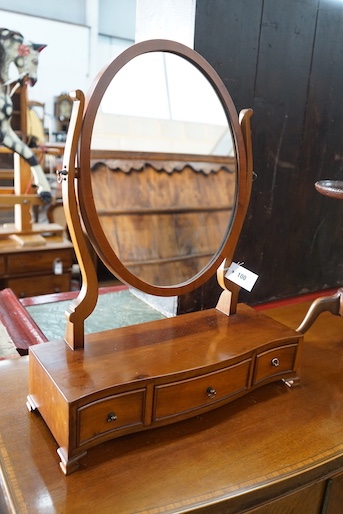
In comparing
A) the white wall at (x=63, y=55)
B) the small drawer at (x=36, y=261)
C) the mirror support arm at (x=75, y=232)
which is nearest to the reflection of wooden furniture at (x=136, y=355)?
the mirror support arm at (x=75, y=232)

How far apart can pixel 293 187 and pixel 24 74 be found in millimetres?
1777

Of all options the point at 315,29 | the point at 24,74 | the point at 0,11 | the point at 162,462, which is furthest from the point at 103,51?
the point at 162,462

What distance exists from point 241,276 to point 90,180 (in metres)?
0.40

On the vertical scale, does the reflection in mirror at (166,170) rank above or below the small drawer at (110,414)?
above

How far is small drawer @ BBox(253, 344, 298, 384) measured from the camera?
0.94 meters

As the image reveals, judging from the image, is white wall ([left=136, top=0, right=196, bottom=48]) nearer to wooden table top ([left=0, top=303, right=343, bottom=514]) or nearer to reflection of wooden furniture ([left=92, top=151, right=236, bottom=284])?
reflection of wooden furniture ([left=92, top=151, right=236, bottom=284])

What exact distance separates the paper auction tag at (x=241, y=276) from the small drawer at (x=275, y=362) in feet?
0.47

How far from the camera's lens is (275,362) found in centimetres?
96

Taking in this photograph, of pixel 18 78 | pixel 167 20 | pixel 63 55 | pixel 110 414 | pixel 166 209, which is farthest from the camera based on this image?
pixel 63 55

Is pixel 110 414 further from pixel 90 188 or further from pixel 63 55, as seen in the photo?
pixel 63 55

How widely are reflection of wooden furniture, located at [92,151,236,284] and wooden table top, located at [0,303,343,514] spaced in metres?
0.31

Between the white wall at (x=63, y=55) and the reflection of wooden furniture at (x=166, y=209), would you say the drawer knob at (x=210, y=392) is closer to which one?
the reflection of wooden furniture at (x=166, y=209)

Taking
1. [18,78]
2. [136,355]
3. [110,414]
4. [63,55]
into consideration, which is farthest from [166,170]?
[63,55]

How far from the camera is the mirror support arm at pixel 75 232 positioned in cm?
74
